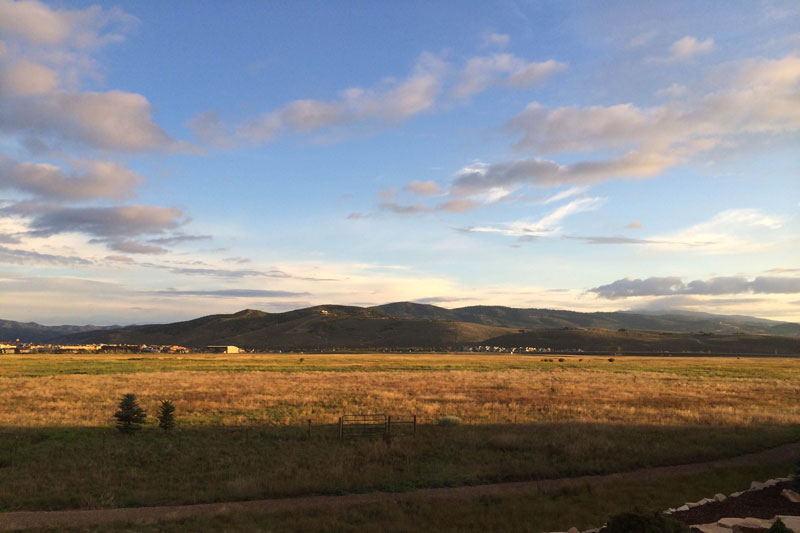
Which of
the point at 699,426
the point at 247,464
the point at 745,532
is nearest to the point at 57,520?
the point at 247,464

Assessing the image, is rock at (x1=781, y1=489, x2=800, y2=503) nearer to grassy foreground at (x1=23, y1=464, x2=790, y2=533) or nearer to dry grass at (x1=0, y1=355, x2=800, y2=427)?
grassy foreground at (x1=23, y1=464, x2=790, y2=533)

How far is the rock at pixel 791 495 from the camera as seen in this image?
45.6ft

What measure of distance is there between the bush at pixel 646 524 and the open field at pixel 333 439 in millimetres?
10567

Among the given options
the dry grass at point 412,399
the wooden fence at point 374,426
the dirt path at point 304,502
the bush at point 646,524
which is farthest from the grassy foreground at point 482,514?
the dry grass at point 412,399

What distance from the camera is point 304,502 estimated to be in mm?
16422

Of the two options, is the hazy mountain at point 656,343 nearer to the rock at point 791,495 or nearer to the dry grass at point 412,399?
the dry grass at point 412,399

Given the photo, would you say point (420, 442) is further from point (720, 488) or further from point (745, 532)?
point (745, 532)

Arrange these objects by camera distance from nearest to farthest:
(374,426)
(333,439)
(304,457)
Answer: (304,457), (333,439), (374,426)

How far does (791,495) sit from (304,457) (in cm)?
1679

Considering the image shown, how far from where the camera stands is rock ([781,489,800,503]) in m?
13.9

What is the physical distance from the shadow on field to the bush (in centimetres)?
1045

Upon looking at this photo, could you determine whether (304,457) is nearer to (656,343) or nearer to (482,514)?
(482,514)

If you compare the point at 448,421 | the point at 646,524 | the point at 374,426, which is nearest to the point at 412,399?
the point at 448,421

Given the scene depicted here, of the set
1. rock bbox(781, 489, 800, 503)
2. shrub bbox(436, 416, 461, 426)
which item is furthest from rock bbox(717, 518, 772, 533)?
shrub bbox(436, 416, 461, 426)
